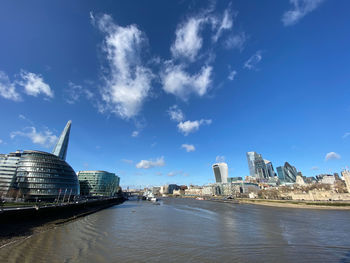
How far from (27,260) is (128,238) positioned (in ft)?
39.7

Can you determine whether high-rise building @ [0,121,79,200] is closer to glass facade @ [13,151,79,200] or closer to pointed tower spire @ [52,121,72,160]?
glass facade @ [13,151,79,200]

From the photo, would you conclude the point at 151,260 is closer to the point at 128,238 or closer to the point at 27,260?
the point at 128,238

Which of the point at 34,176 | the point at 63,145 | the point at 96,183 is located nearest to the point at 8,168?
the point at 34,176

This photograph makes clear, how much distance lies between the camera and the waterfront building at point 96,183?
178 m

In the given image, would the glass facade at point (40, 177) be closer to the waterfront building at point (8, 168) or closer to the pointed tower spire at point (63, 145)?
the waterfront building at point (8, 168)

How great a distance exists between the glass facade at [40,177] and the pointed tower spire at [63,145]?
277 ft

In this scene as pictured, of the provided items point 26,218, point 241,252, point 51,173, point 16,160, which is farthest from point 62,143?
point 241,252

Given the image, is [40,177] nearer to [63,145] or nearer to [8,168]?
[8,168]

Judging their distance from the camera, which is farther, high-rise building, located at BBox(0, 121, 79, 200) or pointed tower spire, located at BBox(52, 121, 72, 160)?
pointed tower spire, located at BBox(52, 121, 72, 160)

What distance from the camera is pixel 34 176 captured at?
83312 mm

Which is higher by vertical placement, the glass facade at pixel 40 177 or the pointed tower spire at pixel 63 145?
the pointed tower spire at pixel 63 145

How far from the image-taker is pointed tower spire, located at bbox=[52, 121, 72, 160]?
16938cm

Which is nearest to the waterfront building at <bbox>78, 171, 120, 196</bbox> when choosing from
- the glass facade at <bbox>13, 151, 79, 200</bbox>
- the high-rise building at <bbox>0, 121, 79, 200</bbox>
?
Result: the high-rise building at <bbox>0, 121, 79, 200</bbox>

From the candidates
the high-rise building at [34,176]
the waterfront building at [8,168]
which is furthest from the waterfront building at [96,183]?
the waterfront building at [8,168]
